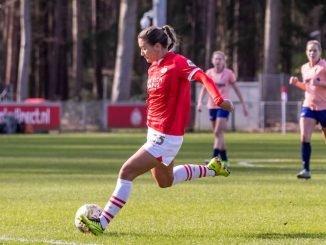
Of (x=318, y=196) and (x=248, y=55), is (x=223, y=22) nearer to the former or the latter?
(x=248, y=55)

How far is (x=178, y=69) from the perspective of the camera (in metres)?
11.0

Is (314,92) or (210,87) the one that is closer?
(210,87)

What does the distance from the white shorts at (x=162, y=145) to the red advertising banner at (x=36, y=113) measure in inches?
1403

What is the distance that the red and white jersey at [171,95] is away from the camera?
10.9m

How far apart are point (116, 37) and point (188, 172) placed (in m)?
59.8

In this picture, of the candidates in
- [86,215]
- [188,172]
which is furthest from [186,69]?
[86,215]

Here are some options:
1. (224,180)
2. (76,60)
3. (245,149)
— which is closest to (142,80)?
(76,60)

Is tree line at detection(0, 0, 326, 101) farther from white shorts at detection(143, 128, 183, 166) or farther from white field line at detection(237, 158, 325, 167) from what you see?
white shorts at detection(143, 128, 183, 166)

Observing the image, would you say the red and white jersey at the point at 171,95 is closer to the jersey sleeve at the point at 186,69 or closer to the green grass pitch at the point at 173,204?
the jersey sleeve at the point at 186,69

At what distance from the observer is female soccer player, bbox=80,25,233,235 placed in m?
10.8

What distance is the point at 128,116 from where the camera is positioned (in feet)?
155

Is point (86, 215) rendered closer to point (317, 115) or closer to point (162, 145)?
point (162, 145)

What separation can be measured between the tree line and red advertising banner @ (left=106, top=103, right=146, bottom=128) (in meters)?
12.2

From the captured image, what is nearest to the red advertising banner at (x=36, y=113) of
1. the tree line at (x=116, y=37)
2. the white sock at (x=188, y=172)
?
the tree line at (x=116, y=37)
